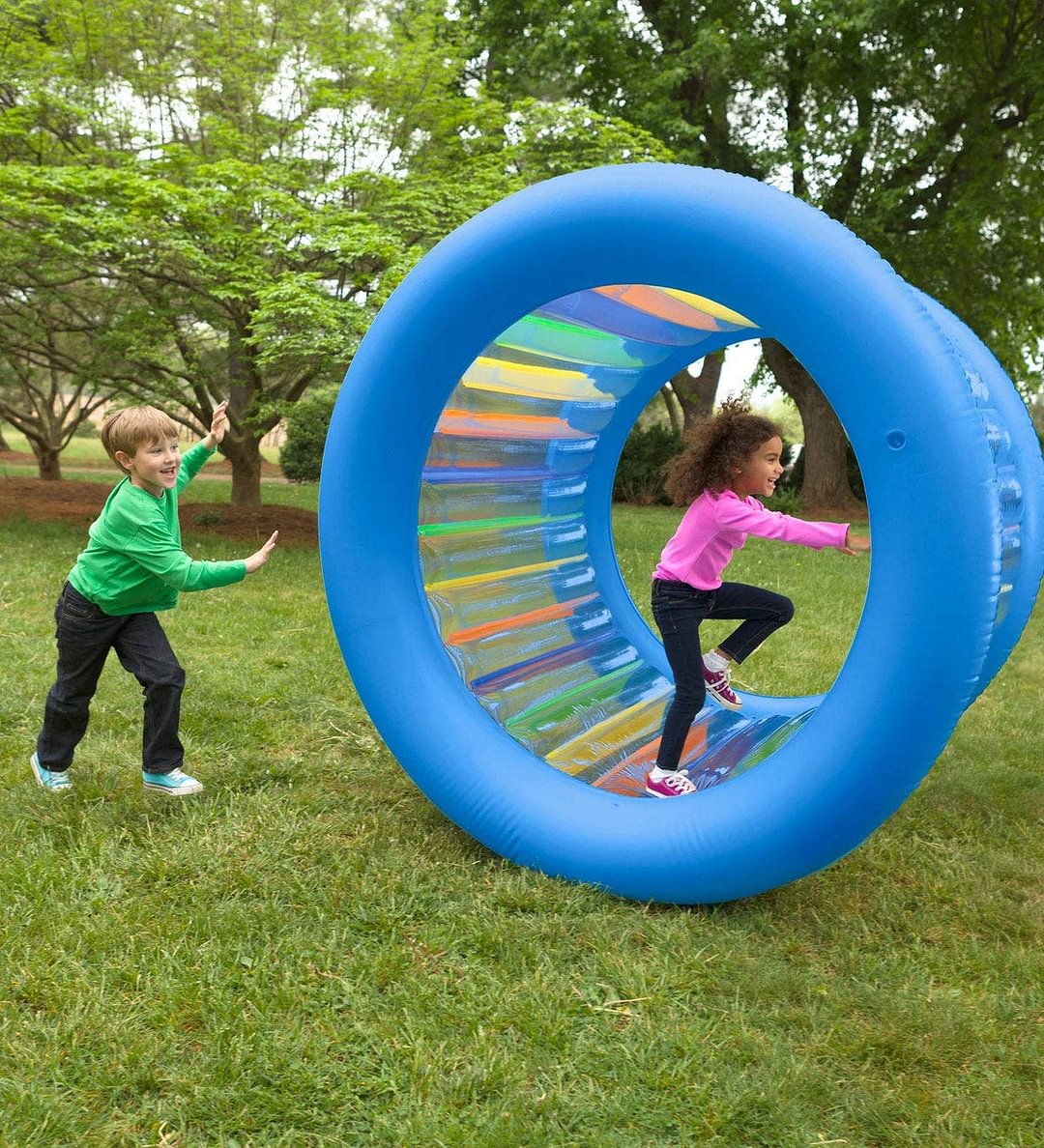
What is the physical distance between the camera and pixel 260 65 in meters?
11.0

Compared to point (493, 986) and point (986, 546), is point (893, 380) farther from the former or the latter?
point (493, 986)

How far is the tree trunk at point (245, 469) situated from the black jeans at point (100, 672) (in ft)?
26.6

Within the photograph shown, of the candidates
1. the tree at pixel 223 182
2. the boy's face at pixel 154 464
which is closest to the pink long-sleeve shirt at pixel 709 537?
the boy's face at pixel 154 464

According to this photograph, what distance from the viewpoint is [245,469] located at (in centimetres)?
1204

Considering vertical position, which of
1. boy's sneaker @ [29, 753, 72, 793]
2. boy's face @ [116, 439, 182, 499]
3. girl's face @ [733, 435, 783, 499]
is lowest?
boy's sneaker @ [29, 753, 72, 793]

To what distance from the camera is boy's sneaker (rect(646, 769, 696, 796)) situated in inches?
144

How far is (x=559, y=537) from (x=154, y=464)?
2.00 m

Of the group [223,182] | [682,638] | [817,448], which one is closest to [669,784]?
[682,638]

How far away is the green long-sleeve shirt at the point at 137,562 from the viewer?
341 centimetres

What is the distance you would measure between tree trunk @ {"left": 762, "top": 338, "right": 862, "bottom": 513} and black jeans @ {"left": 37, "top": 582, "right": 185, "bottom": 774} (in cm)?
1447

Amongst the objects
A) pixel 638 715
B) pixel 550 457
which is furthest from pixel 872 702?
pixel 550 457

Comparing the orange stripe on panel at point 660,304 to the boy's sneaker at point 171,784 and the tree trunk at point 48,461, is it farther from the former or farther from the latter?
the tree trunk at point 48,461

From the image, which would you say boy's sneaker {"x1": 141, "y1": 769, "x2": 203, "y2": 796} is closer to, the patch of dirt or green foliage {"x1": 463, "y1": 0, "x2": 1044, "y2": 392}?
the patch of dirt

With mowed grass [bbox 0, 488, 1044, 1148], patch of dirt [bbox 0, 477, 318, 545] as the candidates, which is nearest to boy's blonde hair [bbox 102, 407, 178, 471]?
mowed grass [bbox 0, 488, 1044, 1148]
